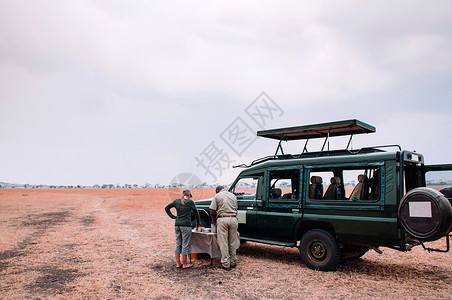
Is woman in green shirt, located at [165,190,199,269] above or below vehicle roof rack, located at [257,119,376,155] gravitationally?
below

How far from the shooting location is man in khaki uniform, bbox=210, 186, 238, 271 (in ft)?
26.9

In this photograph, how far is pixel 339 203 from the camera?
7.88m

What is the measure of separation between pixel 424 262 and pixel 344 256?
100 inches

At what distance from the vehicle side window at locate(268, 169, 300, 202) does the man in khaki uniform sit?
1.33 meters

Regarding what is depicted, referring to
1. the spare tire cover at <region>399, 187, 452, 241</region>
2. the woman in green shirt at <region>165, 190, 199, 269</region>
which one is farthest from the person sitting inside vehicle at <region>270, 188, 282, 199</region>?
the spare tire cover at <region>399, 187, 452, 241</region>

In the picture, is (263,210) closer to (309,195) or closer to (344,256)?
(309,195)

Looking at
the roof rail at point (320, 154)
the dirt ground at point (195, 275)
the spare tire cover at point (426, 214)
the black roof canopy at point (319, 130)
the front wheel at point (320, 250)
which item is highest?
the black roof canopy at point (319, 130)

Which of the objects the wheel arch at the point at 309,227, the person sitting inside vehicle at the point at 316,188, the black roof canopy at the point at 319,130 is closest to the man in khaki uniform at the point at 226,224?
the wheel arch at the point at 309,227

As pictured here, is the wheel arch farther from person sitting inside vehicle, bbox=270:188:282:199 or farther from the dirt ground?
person sitting inside vehicle, bbox=270:188:282:199

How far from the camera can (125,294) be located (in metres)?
6.26

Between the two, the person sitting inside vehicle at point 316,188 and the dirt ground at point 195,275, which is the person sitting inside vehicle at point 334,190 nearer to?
the person sitting inside vehicle at point 316,188

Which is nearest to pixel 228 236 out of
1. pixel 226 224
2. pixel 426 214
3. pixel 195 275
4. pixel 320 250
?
pixel 226 224

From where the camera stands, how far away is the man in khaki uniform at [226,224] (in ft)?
26.9

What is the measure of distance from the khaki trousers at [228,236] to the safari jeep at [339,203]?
1131mm
